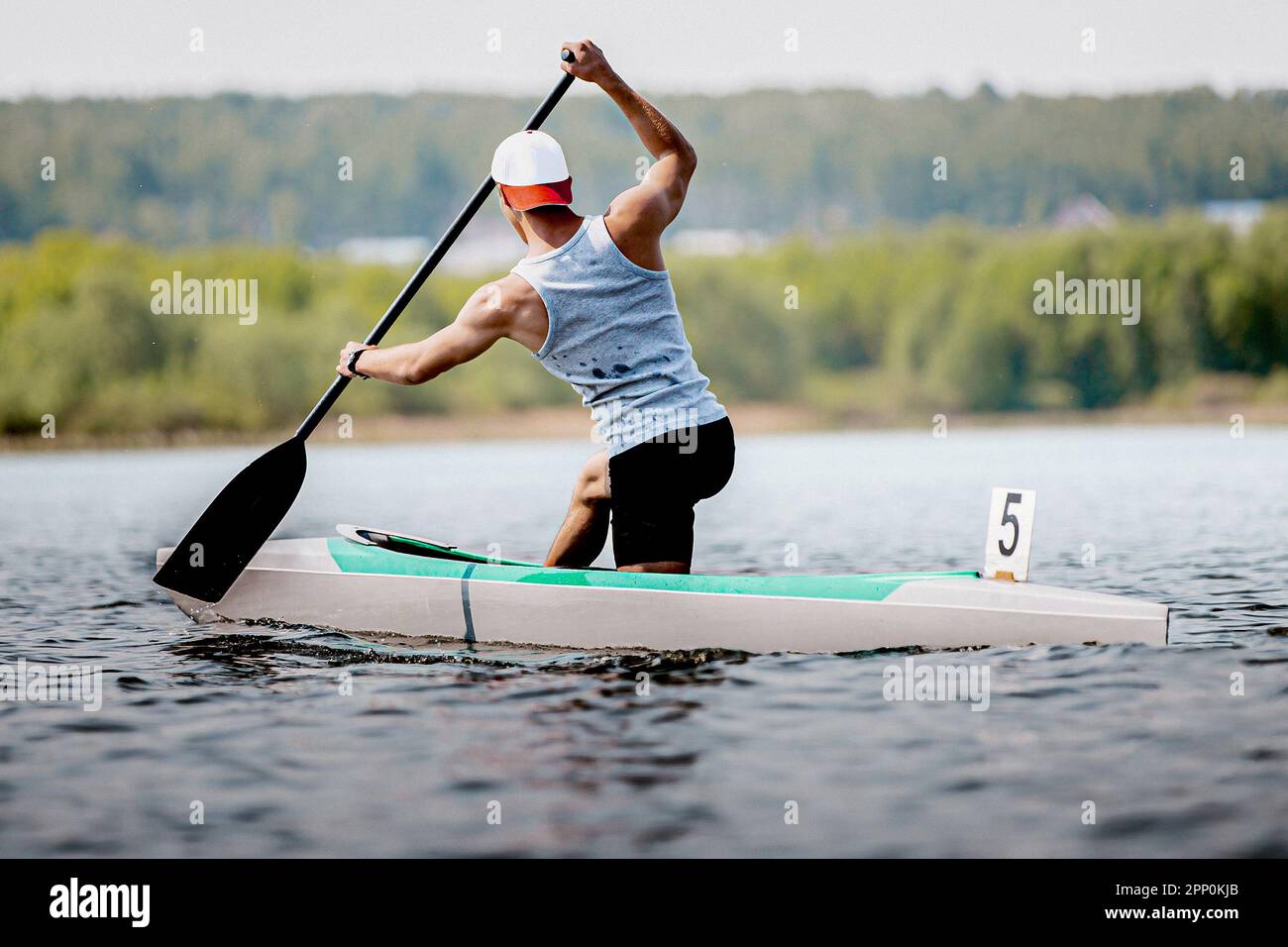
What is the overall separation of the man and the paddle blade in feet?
5.84

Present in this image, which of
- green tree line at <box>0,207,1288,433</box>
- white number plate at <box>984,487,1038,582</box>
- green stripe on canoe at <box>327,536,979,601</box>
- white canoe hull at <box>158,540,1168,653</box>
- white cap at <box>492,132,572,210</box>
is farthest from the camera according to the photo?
green tree line at <box>0,207,1288,433</box>

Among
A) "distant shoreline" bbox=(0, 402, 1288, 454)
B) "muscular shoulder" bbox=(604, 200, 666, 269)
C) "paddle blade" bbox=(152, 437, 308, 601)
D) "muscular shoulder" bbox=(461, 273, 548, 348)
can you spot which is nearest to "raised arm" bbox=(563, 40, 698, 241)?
"muscular shoulder" bbox=(604, 200, 666, 269)

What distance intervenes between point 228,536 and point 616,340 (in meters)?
3.10

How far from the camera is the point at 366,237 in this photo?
146 metres

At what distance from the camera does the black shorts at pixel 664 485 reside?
6305 millimetres

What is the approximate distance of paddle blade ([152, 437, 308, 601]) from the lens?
26.0 ft

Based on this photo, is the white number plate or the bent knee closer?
the white number plate

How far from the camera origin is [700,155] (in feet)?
477

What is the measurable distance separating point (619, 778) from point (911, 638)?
217 cm

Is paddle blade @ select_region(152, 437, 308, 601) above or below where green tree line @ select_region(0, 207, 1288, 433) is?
below

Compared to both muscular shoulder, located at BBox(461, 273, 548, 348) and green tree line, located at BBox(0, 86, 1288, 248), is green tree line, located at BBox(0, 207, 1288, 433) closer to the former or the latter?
green tree line, located at BBox(0, 86, 1288, 248)

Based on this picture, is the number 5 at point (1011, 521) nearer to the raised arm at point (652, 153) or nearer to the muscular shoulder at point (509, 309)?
the raised arm at point (652, 153)

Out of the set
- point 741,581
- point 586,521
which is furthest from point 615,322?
point 741,581

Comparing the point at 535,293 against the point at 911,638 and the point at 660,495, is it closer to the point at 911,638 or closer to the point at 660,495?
the point at 660,495
